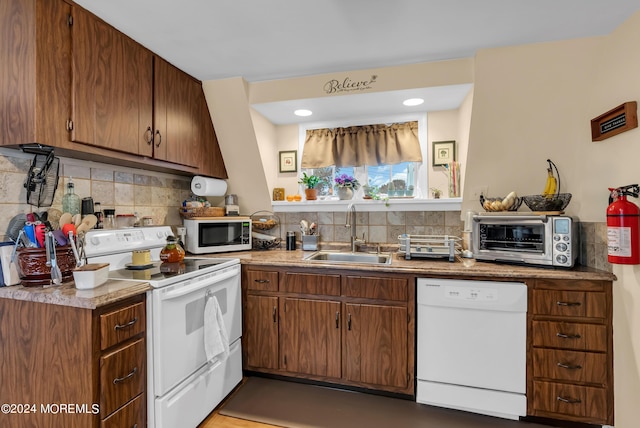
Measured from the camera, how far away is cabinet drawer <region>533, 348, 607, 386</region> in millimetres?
1826

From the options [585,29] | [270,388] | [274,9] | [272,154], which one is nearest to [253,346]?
[270,388]

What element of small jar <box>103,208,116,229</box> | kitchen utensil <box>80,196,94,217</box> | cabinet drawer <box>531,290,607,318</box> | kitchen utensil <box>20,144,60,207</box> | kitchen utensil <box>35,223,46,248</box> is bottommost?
cabinet drawer <box>531,290,607,318</box>

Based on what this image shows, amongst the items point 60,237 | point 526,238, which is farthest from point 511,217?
point 60,237

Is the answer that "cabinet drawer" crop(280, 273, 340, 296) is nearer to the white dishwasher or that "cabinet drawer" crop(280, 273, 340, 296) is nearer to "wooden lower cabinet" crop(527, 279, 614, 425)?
the white dishwasher

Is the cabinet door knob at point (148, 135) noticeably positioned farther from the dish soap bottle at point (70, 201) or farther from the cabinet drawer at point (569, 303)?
the cabinet drawer at point (569, 303)

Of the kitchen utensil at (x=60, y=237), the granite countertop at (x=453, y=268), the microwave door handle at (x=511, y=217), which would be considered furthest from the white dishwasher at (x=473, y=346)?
the kitchen utensil at (x=60, y=237)

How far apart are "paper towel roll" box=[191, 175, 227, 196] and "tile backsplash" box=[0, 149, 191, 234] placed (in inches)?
7.7

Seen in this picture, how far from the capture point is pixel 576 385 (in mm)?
1851

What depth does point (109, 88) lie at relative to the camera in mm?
1822

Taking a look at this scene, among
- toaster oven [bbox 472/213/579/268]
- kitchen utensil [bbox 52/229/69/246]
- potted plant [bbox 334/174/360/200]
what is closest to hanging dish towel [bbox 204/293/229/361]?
kitchen utensil [bbox 52/229/69/246]

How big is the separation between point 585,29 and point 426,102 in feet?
3.43

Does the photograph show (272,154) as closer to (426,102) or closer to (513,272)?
(426,102)

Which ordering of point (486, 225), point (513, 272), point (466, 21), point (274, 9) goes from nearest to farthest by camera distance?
point (274, 9)
point (466, 21)
point (513, 272)
point (486, 225)

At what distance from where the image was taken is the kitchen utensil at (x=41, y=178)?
169 cm
